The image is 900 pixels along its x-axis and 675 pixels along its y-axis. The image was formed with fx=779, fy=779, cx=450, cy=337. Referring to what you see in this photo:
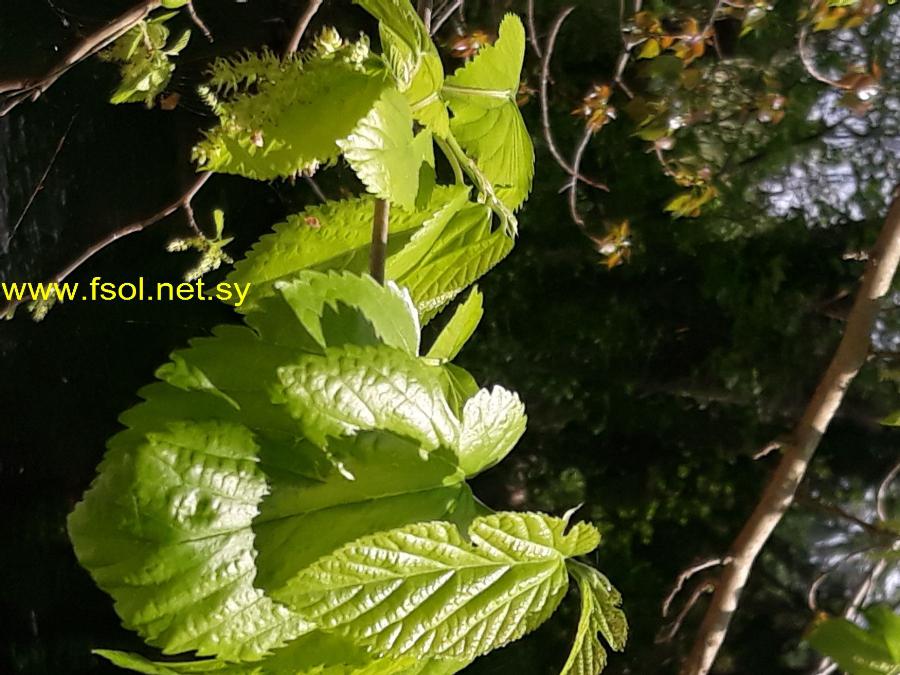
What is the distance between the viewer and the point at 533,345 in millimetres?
701

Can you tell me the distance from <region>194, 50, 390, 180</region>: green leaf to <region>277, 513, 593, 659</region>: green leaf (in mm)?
118

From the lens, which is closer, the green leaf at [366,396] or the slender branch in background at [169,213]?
the green leaf at [366,396]

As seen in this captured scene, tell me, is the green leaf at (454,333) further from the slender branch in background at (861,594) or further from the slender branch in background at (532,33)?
the slender branch in background at (861,594)

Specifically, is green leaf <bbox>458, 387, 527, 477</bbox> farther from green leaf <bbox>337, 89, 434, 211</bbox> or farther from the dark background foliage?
the dark background foliage

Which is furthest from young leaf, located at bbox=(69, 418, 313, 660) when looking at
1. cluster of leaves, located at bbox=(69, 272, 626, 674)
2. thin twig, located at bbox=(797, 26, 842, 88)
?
thin twig, located at bbox=(797, 26, 842, 88)

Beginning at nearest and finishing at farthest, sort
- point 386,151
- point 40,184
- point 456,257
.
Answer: point 386,151 → point 456,257 → point 40,184

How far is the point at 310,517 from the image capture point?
0.25 m

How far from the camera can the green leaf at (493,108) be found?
304 millimetres

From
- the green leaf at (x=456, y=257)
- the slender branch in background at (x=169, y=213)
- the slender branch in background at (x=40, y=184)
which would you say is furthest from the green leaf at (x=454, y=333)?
the slender branch in background at (x=40, y=184)

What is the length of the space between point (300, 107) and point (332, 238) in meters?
0.09

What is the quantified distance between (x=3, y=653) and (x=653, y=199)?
788 mm

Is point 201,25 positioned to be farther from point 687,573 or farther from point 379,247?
point 687,573

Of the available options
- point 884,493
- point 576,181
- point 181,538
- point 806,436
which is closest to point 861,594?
point 884,493

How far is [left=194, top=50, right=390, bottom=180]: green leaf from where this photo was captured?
228mm
